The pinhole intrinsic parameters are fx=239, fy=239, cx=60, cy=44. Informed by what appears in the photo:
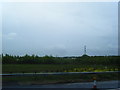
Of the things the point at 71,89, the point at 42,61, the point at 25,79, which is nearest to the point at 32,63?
the point at 42,61

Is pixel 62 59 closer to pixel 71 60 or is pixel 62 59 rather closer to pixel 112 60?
pixel 71 60

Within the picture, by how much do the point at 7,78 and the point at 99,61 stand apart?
21.9 m

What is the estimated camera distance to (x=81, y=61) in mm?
37969

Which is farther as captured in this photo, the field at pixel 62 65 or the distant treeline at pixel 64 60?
the distant treeline at pixel 64 60

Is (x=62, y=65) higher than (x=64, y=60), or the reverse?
(x=64, y=60)

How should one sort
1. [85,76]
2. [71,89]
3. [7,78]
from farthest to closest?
[85,76]
[7,78]
[71,89]

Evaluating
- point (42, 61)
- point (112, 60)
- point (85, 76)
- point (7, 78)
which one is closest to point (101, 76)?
point (85, 76)

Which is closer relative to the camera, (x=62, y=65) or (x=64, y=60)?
(x=62, y=65)

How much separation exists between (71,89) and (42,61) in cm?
2278

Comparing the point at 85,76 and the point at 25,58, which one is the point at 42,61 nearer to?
the point at 25,58

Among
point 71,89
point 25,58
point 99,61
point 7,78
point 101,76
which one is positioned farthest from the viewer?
point 99,61

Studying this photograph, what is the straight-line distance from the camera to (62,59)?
36.6 meters

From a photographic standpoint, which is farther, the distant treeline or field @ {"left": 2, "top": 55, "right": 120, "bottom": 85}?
the distant treeline

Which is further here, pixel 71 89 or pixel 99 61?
pixel 99 61
